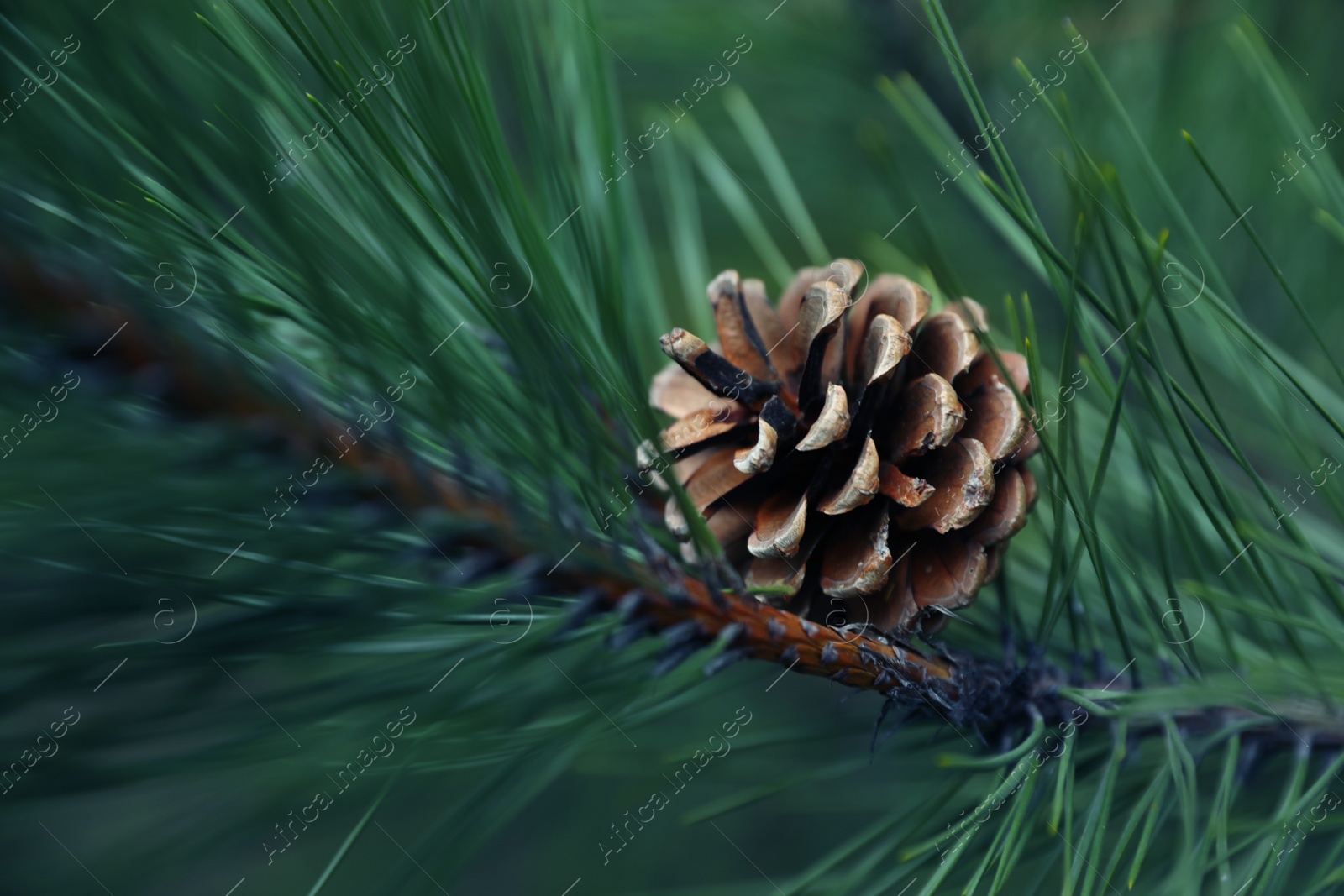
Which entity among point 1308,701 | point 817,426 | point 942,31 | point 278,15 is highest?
point 278,15

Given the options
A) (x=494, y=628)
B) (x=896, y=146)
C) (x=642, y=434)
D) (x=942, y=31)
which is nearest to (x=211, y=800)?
(x=494, y=628)

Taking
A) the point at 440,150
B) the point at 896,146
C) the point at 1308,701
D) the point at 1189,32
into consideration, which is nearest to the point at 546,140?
the point at 440,150

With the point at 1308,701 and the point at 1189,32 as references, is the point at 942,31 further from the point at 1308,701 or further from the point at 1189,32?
the point at 1189,32

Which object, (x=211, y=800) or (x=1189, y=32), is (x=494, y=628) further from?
(x=1189, y=32)

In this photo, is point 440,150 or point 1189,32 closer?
point 440,150

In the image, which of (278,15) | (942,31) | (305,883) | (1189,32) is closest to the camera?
(278,15)

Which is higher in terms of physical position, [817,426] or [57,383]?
[57,383]

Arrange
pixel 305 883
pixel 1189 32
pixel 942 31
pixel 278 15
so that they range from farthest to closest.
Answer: pixel 305 883, pixel 1189 32, pixel 942 31, pixel 278 15
